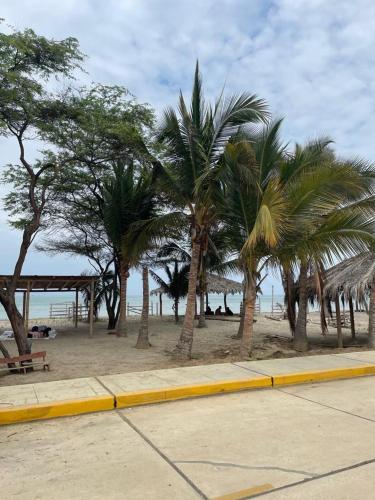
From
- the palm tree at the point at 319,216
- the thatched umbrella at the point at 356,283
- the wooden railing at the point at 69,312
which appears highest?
the palm tree at the point at 319,216

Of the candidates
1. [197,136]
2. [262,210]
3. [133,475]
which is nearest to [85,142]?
[197,136]

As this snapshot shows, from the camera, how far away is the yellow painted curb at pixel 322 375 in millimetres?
7348

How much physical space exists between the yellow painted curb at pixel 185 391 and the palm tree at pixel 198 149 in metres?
4.18

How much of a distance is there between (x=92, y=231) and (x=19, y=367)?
1301cm

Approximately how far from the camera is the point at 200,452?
4219mm

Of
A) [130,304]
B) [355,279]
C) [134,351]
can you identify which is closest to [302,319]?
[355,279]

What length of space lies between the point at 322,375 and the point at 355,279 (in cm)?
783

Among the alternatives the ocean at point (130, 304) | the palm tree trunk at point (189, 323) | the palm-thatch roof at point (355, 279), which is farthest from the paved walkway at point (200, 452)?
the ocean at point (130, 304)

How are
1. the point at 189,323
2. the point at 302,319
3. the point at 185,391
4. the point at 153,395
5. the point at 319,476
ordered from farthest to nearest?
1. the point at 302,319
2. the point at 189,323
3. the point at 185,391
4. the point at 153,395
5. the point at 319,476

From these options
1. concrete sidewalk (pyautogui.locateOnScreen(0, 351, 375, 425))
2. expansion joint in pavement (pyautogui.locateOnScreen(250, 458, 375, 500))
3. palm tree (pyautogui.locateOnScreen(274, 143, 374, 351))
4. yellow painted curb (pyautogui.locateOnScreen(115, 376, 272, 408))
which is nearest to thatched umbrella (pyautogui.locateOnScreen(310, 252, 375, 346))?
palm tree (pyautogui.locateOnScreen(274, 143, 374, 351))

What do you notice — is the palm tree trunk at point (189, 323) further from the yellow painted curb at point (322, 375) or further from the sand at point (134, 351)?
the yellow painted curb at point (322, 375)

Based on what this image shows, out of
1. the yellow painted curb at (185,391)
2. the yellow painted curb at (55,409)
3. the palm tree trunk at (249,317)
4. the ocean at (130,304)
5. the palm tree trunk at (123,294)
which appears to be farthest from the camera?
the ocean at (130,304)

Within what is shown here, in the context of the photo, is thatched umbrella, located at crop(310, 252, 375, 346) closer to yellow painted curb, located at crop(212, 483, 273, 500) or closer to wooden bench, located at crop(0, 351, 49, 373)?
wooden bench, located at crop(0, 351, 49, 373)

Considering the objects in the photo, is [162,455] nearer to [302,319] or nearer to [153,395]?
[153,395]
